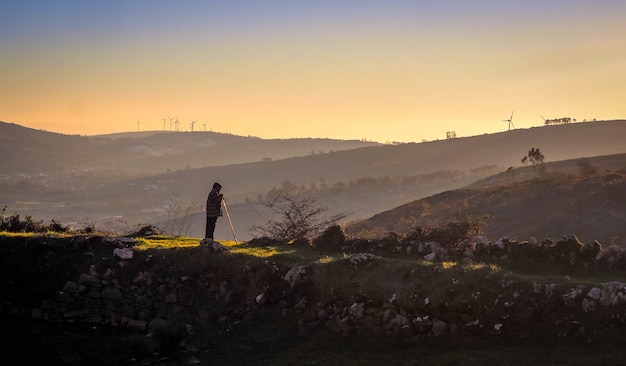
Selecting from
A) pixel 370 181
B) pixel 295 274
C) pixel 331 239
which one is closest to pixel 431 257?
pixel 295 274

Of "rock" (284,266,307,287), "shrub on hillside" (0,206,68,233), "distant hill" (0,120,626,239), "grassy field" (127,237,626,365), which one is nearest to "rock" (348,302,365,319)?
"grassy field" (127,237,626,365)

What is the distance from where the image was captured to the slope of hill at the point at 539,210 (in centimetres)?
4594

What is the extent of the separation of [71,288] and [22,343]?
2808 mm

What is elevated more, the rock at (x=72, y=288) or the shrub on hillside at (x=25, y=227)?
the shrub on hillside at (x=25, y=227)

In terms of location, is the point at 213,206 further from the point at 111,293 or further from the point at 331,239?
the point at 111,293

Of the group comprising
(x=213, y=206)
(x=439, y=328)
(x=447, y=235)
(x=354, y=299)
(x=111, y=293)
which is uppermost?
(x=213, y=206)

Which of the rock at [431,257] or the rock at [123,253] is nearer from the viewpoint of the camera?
the rock at [431,257]

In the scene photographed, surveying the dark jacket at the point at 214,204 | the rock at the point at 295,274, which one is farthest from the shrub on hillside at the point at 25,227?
the rock at the point at 295,274

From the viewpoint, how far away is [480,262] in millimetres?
17859

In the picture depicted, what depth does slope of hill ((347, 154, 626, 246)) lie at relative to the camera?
45.9 meters

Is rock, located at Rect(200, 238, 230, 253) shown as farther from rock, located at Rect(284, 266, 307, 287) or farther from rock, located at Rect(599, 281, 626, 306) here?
rock, located at Rect(599, 281, 626, 306)

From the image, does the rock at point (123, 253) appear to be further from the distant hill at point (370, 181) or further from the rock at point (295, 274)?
the distant hill at point (370, 181)

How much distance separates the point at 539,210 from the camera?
173 ft

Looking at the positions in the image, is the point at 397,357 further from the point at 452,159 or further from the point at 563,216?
the point at 452,159
